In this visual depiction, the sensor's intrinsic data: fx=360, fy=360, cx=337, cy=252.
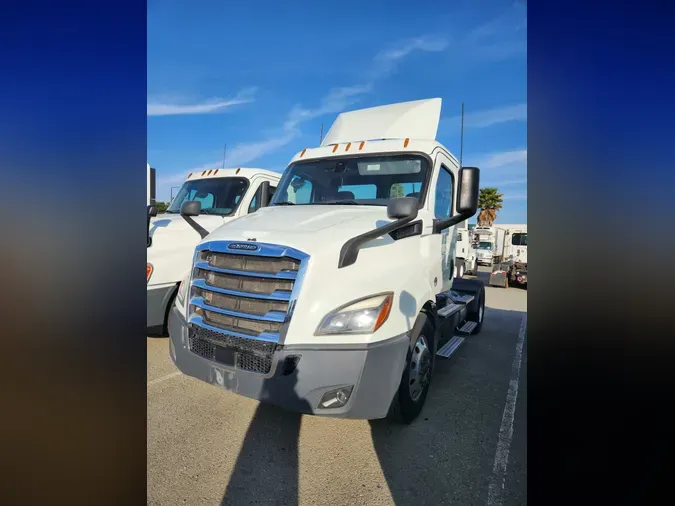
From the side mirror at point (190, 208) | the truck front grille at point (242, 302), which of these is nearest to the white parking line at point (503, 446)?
the truck front grille at point (242, 302)

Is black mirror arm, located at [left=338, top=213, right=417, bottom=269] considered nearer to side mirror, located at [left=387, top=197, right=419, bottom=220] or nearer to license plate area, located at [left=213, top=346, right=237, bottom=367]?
side mirror, located at [left=387, top=197, right=419, bottom=220]

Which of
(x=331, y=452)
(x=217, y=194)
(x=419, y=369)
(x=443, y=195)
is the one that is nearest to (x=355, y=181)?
(x=443, y=195)

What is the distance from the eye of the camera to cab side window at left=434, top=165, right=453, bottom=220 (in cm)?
393

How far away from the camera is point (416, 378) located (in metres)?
3.13

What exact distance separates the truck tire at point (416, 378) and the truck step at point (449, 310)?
530 millimetres

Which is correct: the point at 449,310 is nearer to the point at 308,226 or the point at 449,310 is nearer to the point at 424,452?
the point at 424,452

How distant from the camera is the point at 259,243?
278cm

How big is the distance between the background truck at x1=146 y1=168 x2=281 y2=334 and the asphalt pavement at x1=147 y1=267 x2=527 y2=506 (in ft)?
4.16

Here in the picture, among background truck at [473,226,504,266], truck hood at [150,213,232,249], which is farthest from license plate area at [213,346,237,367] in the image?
background truck at [473,226,504,266]
